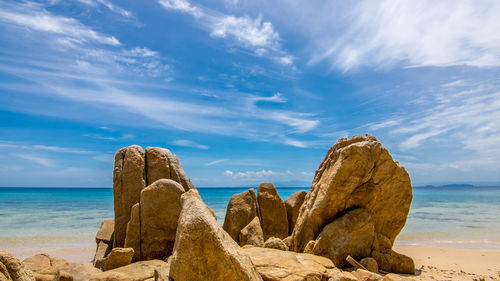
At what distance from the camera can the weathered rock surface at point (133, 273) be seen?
5.42 m

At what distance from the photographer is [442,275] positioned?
816 centimetres

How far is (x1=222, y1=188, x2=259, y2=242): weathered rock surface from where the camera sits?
1057 centimetres

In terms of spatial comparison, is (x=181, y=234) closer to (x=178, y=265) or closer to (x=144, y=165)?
(x=178, y=265)

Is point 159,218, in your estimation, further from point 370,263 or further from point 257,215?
point 370,263

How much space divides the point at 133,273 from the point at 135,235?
2.06m

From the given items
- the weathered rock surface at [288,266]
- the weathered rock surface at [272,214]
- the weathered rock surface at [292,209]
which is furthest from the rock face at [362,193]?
the weathered rock surface at [292,209]

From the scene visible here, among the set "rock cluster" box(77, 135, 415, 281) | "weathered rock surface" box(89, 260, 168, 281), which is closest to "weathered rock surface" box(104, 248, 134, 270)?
"rock cluster" box(77, 135, 415, 281)

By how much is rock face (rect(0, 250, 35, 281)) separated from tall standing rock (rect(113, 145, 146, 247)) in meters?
5.16

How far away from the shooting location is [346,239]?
295 inches

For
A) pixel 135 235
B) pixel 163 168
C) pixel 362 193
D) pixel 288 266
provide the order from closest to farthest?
1. pixel 288 266
2. pixel 135 235
3. pixel 362 193
4. pixel 163 168

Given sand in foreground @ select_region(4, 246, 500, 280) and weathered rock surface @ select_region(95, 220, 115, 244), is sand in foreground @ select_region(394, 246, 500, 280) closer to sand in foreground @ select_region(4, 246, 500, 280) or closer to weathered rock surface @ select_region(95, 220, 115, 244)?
sand in foreground @ select_region(4, 246, 500, 280)

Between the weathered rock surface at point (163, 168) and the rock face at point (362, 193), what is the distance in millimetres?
3858

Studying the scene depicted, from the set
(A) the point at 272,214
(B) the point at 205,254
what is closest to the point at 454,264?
(A) the point at 272,214

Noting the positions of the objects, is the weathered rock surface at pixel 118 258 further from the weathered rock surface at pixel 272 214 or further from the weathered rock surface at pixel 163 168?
the weathered rock surface at pixel 272 214
